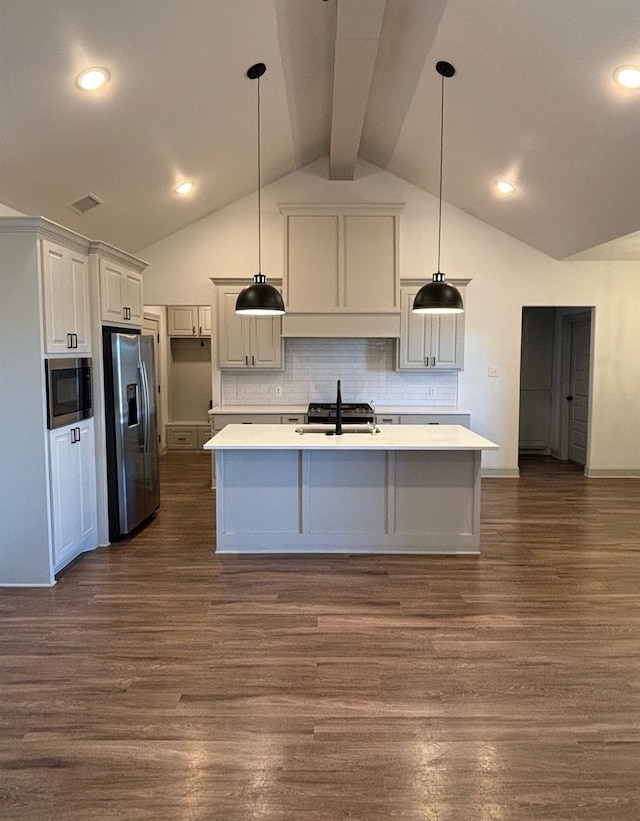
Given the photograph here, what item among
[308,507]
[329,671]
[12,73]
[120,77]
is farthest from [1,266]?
[329,671]

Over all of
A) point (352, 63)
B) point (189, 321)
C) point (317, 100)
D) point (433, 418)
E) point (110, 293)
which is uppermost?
point (317, 100)

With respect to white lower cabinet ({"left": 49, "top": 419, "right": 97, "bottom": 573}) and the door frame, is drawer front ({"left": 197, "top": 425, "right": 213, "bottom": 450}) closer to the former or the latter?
white lower cabinet ({"left": 49, "top": 419, "right": 97, "bottom": 573})

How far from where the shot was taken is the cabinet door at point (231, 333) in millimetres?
6059

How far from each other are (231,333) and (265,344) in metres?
0.39

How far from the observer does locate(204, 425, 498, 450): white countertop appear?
3648mm

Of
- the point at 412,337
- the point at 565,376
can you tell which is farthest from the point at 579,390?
the point at 412,337

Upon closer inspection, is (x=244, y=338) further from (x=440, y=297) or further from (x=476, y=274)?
(x=440, y=297)

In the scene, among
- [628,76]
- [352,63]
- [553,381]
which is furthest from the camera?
[553,381]

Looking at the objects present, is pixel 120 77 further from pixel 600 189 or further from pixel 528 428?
pixel 528 428

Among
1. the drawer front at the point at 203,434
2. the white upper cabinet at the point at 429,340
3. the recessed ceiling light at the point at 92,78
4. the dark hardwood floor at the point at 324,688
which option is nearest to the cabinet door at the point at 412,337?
the white upper cabinet at the point at 429,340

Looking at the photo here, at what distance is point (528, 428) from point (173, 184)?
5.71 metres

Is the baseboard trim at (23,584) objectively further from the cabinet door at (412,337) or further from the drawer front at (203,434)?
the drawer front at (203,434)

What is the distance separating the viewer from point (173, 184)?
16.7 feet

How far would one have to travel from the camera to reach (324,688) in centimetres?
238
